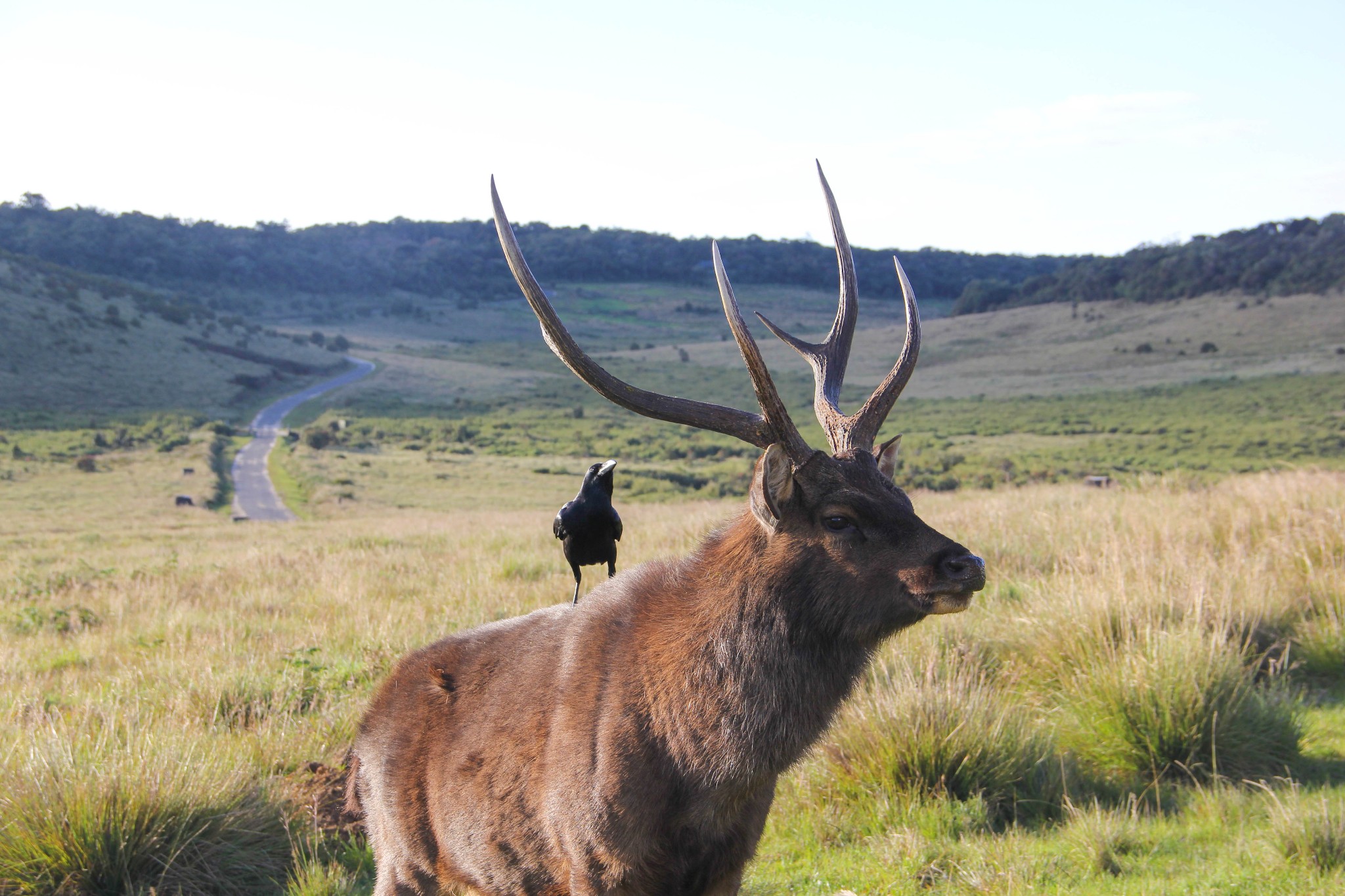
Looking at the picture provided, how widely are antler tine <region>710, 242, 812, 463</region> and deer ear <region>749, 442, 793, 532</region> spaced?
6 centimetres

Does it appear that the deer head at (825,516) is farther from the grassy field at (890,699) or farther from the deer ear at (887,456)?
the grassy field at (890,699)

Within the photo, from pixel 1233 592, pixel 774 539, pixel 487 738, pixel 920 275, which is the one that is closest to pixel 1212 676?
pixel 1233 592

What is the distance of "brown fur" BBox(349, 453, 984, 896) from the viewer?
9.41ft

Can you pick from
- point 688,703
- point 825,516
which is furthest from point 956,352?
point 688,703

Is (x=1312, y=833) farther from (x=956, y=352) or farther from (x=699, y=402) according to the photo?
(x=956, y=352)

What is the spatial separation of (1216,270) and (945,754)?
349 ft

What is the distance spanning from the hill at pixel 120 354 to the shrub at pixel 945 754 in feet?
195

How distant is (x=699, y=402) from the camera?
2912 millimetres

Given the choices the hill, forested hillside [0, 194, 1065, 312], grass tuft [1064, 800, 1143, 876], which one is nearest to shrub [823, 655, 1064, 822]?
grass tuft [1064, 800, 1143, 876]

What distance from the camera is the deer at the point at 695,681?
287 centimetres

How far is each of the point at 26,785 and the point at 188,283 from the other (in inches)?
5294

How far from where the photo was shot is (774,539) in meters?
3.05

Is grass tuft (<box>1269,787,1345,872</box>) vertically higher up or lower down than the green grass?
higher up

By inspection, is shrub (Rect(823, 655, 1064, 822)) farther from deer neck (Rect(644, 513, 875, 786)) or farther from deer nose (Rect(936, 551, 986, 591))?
deer nose (Rect(936, 551, 986, 591))
